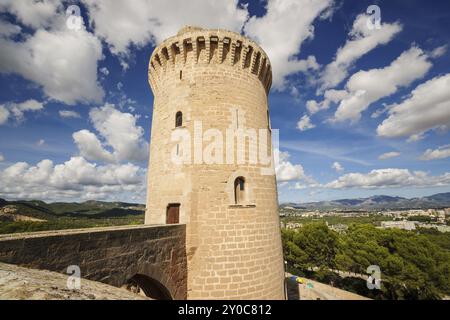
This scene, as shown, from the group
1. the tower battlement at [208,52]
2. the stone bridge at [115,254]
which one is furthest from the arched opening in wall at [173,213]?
the tower battlement at [208,52]

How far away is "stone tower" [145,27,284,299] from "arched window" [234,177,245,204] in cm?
4

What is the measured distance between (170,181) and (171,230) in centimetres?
216

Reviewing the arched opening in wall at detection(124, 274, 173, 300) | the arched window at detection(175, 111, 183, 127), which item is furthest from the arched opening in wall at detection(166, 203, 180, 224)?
the arched window at detection(175, 111, 183, 127)

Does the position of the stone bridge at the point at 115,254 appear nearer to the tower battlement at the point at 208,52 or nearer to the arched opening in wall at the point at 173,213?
the arched opening in wall at the point at 173,213

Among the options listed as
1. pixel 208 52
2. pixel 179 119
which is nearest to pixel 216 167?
pixel 179 119

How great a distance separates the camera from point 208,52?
31.6 feet

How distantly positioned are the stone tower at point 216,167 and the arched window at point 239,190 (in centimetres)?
4

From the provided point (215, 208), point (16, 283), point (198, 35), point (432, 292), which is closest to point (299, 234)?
A: point (432, 292)

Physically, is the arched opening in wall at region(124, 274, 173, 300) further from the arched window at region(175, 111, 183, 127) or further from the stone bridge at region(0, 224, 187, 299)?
the arched window at region(175, 111, 183, 127)

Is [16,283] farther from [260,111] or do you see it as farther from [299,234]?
[299,234]

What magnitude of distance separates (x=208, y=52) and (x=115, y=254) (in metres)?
7.97

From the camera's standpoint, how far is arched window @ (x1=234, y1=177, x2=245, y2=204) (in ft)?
28.8

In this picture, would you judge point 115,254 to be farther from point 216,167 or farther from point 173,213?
point 216,167

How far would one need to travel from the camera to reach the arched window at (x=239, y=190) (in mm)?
8773
